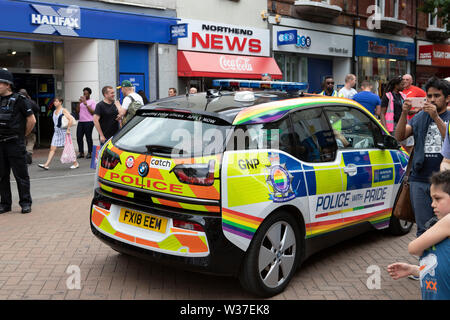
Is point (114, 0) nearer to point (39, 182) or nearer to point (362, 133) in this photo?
point (39, 182)

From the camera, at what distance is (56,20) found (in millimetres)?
13953

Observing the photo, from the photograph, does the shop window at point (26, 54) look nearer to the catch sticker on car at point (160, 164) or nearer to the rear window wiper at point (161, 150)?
the rear window wiper at point (161, 150)

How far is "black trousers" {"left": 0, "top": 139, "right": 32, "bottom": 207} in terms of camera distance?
711 cm

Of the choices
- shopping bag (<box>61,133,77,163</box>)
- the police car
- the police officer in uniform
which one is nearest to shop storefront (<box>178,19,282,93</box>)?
shopping bag (<box>61,133,77,163</box>)

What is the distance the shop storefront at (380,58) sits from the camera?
24.6 m

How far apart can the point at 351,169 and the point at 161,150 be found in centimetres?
195

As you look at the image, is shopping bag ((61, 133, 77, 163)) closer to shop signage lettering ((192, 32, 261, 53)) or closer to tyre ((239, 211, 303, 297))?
shop signage lettering ((192, 32, 261, 53))

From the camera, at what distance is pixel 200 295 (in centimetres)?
432

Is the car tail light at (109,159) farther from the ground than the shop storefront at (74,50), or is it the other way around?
the shop storefront at (74,50)

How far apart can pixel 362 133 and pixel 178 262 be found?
2576 mm

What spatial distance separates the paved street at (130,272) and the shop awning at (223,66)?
11.0 metres

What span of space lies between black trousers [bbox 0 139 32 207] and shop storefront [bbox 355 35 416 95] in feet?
64.7

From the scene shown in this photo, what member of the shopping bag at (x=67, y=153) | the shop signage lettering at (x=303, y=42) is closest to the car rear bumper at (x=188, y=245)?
the shopping bag at (x=67, y=153)

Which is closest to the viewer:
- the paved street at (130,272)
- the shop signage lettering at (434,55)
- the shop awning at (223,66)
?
the paved street at (130,272)
